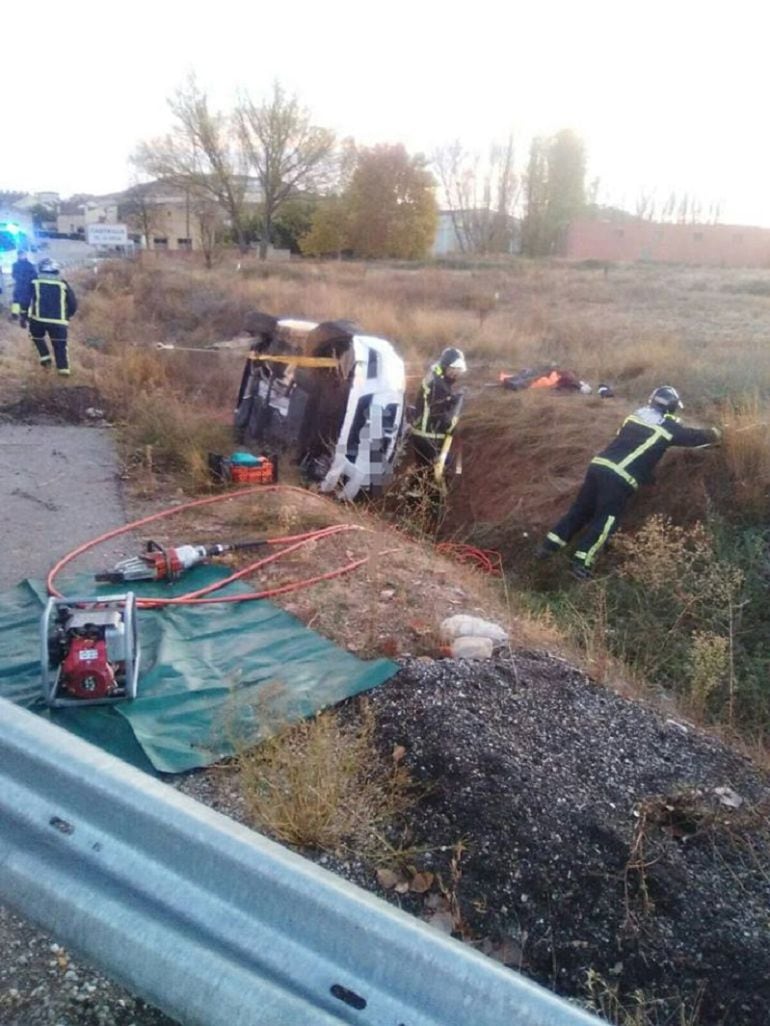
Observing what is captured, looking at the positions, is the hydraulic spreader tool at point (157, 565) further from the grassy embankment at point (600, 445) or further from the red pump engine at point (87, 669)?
the grassy embankment at point (600, 445)

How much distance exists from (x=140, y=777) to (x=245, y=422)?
735 cm

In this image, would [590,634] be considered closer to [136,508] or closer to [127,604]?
[127,604]

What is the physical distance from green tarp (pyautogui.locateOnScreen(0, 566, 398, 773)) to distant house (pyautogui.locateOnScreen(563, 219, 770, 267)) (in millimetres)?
49239

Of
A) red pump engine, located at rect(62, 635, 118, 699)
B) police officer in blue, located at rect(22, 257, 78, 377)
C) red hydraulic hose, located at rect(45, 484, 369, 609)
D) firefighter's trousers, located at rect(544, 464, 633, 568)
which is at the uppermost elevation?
police officer in blue, located at rect(22, 257, 78, 377)

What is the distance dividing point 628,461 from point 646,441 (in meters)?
0.21

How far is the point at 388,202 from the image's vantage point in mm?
42500

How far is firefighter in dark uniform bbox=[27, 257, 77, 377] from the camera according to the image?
1109 cm

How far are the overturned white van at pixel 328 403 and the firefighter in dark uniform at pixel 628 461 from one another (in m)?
1.85

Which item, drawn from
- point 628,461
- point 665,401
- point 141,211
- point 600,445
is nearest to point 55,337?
point 600,445

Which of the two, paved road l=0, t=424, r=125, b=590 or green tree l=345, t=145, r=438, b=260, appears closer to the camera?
paved road l=0, t=424, r=125, b=590

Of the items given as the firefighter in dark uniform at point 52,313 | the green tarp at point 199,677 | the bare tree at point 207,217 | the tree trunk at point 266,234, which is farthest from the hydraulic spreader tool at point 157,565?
the tree trunk at point 266,234

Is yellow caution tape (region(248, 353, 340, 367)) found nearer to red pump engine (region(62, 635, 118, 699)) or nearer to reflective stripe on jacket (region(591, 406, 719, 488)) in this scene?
reflective stripe on jacket (region(591, 406, 719, 488))

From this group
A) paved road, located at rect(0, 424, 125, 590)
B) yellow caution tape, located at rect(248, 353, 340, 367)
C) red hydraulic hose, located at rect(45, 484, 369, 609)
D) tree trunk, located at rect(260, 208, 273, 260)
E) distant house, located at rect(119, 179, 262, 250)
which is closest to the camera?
red hydraulic hose, located at rect(45, 484, 369, 609)

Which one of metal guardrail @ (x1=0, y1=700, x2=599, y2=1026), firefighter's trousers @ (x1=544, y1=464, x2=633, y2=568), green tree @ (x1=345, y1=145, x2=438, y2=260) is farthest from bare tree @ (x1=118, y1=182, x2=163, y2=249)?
metal guardrail @ (x1=0, y1=700, x2=599, y2=1026)
